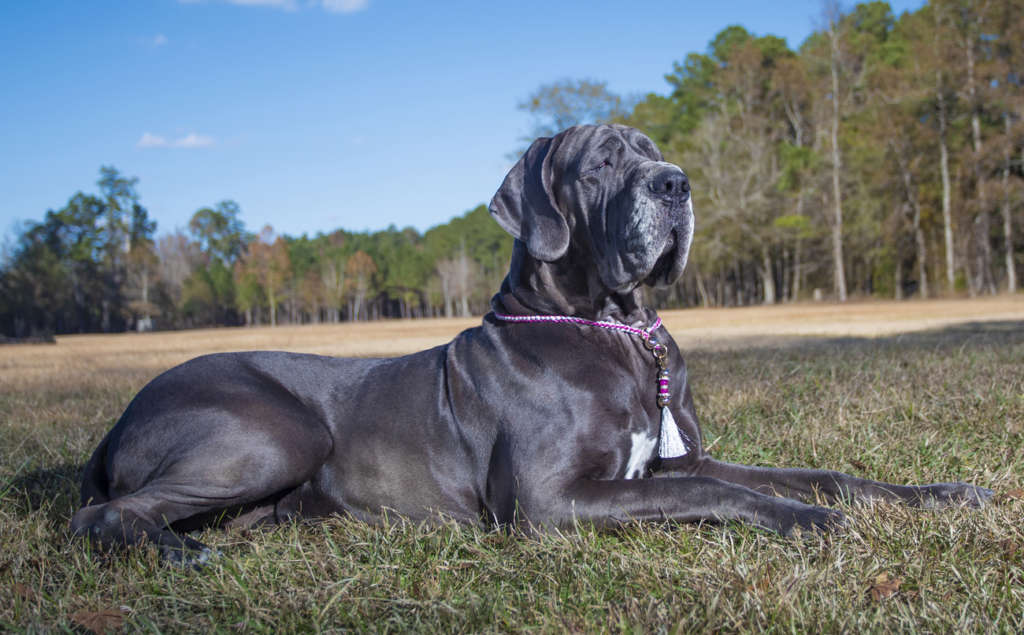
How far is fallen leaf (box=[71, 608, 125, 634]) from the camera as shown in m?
1.99

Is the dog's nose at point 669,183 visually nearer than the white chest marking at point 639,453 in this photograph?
No

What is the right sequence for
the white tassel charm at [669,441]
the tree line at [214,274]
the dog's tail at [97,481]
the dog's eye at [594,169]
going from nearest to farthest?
the white tassel charm at [669,441] < the dog's tail at [97,481] < the dog's eye at [594,169] < the tree line at [214,274]

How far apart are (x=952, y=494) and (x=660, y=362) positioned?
117 centimetres

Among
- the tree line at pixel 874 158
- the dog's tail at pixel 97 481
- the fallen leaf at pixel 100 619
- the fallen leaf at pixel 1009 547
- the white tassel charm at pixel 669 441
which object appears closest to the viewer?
the fallen leaf at pixel 100 619

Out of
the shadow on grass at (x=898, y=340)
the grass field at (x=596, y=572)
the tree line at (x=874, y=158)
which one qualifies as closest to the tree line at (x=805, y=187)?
the tree line at (x=874, y=158)

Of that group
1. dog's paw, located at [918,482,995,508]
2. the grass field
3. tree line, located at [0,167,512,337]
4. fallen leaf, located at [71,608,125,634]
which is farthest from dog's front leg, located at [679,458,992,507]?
tree line, located at [0,167,512,337]

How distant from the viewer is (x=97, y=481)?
121 inches

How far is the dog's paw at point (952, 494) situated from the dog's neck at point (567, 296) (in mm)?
1247

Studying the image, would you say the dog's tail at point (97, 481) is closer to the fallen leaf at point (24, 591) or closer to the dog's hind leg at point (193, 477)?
the dog's hind leg at point (193, 477)

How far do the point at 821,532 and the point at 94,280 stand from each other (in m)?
65.5

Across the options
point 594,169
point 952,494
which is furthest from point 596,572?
point 594,169

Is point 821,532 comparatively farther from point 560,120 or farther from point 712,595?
point 560,120

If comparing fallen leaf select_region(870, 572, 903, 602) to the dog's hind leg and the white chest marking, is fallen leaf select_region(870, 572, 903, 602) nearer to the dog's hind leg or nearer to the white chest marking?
the white chest marking

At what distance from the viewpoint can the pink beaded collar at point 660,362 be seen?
9.57 feet
